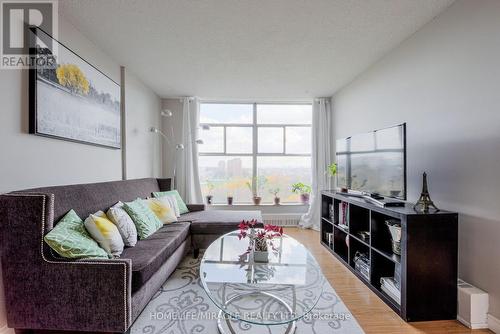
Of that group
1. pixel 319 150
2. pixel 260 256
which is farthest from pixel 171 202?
pixel 319 150

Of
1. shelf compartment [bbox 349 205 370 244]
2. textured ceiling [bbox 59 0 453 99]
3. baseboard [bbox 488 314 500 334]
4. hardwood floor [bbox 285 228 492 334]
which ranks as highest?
textured ceiling [bbox 59 0 453 99]

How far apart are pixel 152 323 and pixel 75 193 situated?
116 centimetres

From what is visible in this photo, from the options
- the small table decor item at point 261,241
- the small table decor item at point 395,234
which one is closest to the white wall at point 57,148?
the small table decor item at point 261,241

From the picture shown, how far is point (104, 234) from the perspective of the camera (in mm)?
1728

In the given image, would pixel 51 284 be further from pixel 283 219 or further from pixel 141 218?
pixel 283 219

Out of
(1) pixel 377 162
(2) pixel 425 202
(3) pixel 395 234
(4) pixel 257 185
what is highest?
(1) pixel 377 162

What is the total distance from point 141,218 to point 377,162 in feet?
7.89

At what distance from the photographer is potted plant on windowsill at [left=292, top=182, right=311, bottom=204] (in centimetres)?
434

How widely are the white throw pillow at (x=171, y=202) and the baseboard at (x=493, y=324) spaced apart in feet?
9.90

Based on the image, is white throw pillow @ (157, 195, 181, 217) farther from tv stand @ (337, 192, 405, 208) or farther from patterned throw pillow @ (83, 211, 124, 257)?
tv stand @ (337, 192, 405, 208)

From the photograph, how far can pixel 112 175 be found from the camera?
2734mm

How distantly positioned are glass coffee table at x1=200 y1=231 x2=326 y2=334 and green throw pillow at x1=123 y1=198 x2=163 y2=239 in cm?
71

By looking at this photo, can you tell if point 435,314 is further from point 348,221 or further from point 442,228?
point 348,221

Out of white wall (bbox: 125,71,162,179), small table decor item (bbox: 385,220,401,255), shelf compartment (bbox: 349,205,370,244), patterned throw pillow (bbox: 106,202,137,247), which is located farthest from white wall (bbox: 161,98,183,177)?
small table decor item (bbox: 385,220,401,255)
